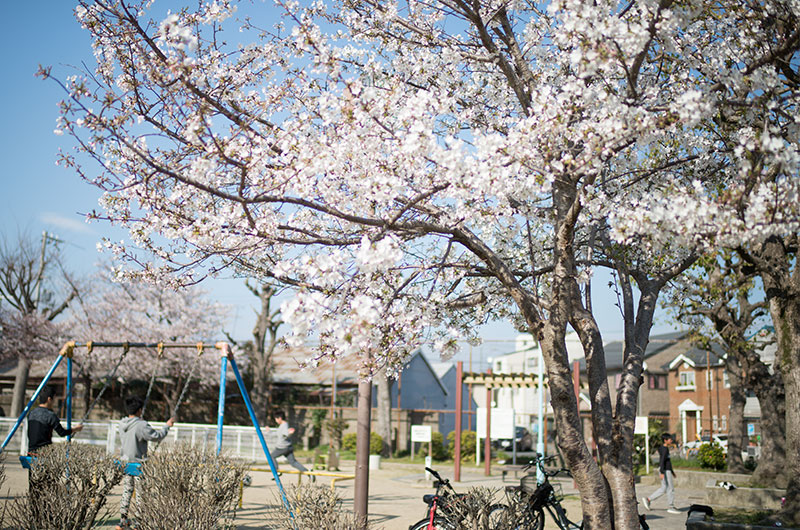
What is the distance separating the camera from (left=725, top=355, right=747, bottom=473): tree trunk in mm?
18734

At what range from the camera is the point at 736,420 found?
19078 millimetres

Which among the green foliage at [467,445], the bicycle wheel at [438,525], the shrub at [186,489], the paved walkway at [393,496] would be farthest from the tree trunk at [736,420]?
the shrub at [186,489]

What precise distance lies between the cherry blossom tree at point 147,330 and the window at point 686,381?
3221 cm

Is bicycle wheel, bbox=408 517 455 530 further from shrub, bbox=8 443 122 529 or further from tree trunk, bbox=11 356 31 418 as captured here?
tree trunk, bbox=11 356 31 418

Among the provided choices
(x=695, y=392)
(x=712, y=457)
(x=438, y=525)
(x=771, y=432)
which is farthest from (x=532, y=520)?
(x=695, y=392)

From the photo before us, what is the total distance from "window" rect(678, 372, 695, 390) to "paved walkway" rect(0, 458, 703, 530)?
29.2m

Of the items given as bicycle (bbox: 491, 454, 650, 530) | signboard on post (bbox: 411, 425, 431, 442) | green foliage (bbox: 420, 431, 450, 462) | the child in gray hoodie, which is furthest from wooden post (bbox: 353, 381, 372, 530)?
green foliage (bbox: 420, 431, 450, 462)

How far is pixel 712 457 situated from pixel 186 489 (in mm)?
18509

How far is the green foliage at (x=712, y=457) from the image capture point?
790 inches

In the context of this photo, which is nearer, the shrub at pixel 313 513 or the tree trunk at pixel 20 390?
the shrub at pixel 313 513

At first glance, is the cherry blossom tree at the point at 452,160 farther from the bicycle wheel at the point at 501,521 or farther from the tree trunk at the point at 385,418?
the tree trunk at the point at 385,418

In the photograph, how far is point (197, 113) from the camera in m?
5.03

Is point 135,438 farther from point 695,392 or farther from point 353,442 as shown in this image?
point 695,392

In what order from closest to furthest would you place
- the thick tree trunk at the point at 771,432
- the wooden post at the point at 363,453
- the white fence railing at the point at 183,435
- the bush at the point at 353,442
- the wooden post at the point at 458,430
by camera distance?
the wooden post at the point at 363,453 → the thick tree trunk at the point at 771,432 → the wooden post at the point at 458,430 → the white fence railing at the point at 183,435 → the bush at the point at 353,442
